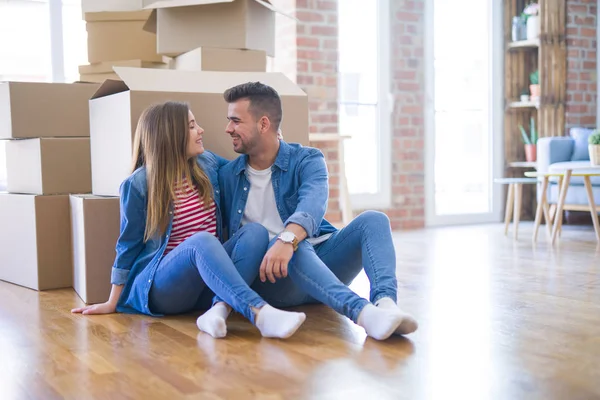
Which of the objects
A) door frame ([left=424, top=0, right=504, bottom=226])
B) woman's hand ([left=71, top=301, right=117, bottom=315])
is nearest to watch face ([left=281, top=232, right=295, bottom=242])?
woman's hand ([left=71, top=301, right=117, bottom=315])

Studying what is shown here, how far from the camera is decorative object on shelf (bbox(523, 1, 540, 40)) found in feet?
18.4

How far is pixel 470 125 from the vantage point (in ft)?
19.0

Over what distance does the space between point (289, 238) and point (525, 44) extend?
13.9 feet

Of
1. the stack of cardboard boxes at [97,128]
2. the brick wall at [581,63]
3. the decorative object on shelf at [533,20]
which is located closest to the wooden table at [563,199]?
the brick wall at [581,63]

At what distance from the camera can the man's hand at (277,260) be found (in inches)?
78.7

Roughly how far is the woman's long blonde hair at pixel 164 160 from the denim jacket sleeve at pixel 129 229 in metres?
0.04

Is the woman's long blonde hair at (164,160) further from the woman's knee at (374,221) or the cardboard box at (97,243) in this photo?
the woman's knee at (374,221)

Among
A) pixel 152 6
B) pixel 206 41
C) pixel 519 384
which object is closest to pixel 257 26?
pixel 206 41

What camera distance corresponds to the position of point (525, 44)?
18.6ft

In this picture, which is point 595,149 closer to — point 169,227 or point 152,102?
point 152,102

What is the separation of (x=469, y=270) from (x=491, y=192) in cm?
272

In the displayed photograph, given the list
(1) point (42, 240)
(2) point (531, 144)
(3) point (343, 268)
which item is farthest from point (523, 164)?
(1) point (42, 240)

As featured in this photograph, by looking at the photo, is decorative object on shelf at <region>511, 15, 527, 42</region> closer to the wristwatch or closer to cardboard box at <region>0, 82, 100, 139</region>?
cardboard box at <region>0, 82, 100, 139</region>

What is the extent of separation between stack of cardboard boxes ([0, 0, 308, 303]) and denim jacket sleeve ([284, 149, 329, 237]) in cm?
43
